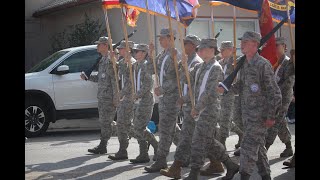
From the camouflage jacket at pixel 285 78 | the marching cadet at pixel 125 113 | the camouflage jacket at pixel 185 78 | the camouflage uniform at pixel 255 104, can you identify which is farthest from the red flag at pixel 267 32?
the marching cadet at pixel 125 113

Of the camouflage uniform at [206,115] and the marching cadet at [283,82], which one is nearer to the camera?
the camouflage uniform at [206,115]

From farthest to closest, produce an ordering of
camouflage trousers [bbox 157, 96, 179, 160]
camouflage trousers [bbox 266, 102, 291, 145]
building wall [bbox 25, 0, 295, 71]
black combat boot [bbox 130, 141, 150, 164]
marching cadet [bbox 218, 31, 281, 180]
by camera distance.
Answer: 1. building wall [bbox 25, 0, 295, 71]
2. black combat boot [bbox 130, 141, 150, 164]
3. camouflage trousers [bbox 266, 102, 291, 145]
4. camouflage trousers [bbox 157, 96, 179, 160]
5. marching cadet [bbox 218, 31, 281, 180]

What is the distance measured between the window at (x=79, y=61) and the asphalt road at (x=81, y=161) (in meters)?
1.42

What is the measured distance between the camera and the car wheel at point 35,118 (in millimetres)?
11844

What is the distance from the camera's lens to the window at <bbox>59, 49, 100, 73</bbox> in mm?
12117

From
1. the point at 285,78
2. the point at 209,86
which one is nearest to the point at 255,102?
the point at 209,86

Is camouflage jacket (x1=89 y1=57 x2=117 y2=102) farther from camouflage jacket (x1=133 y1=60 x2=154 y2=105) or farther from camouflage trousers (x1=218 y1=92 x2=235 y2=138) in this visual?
camouflage trousers (x1=218 y1=92 x2=235 y2=138)

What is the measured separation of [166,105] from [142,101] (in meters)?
0.82

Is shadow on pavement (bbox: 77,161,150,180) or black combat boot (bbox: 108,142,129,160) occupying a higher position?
black combat boot (bbox: 108,142,129,160)

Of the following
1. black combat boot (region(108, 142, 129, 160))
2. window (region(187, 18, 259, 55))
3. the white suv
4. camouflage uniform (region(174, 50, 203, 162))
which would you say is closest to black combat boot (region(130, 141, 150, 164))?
black combat boot (region(108, 142, 129, 160))

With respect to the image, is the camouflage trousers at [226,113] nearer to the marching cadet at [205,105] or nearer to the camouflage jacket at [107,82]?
the camouflage jacket at [107,82]

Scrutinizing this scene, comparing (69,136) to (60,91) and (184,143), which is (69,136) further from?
(184,143)

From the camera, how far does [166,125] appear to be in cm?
778

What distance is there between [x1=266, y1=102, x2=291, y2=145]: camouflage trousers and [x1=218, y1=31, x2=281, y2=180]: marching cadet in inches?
64.9
